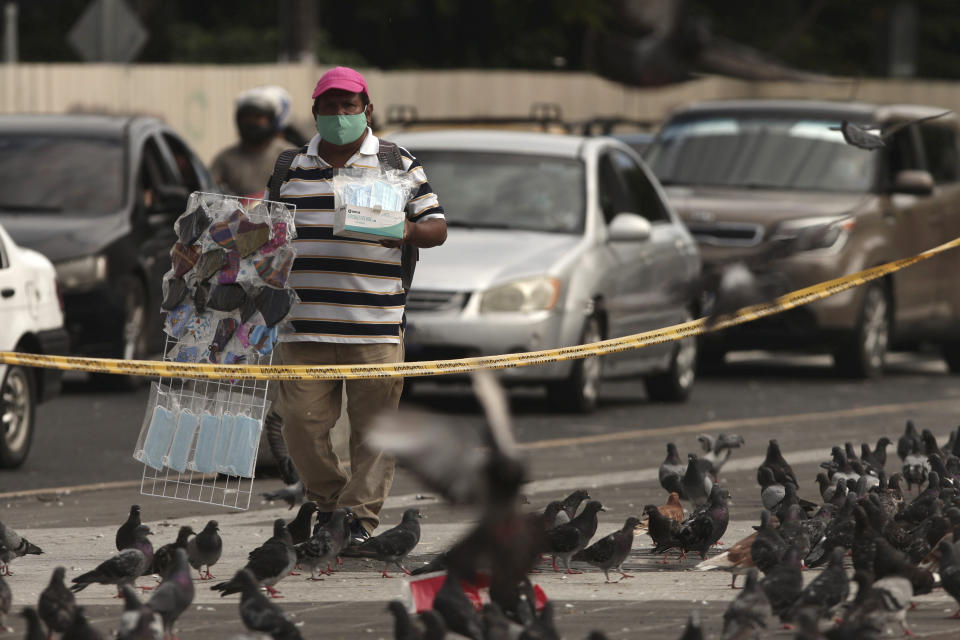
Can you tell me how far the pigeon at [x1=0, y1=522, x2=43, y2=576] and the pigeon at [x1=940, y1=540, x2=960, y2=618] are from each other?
3378 millimetres

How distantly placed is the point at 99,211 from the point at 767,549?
8.55m

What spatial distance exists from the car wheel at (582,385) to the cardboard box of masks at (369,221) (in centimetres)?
618

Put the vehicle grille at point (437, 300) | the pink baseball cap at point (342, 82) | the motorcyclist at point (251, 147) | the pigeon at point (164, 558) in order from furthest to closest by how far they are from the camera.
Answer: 1. the motorcyclist at point (251, 147)
2. the vehicle grille at point (437, 300)
3. the pink baseball cap at point (342, 82)
4. the pigeon at point (164, 558)

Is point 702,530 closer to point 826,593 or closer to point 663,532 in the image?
point 663,532

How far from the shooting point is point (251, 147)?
14352 mm

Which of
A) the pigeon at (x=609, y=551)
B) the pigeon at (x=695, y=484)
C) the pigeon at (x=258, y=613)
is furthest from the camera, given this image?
the pigeon at (x=695, y=484)

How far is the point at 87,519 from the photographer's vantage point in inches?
386

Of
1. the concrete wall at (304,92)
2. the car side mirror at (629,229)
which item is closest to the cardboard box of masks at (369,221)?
the car side mirror at (629,229)

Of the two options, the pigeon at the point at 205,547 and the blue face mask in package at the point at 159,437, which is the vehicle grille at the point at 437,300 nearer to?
the blue face mask in package at the point at 159,437

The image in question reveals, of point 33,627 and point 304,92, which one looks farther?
point 304,92

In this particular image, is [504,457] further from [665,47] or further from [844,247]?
[844,247]

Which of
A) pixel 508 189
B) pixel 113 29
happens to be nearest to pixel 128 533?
pixel 508 189

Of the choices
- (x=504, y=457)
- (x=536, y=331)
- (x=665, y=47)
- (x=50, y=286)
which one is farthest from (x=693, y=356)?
(x=504, y=457)

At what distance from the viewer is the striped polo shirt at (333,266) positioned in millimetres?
8492
